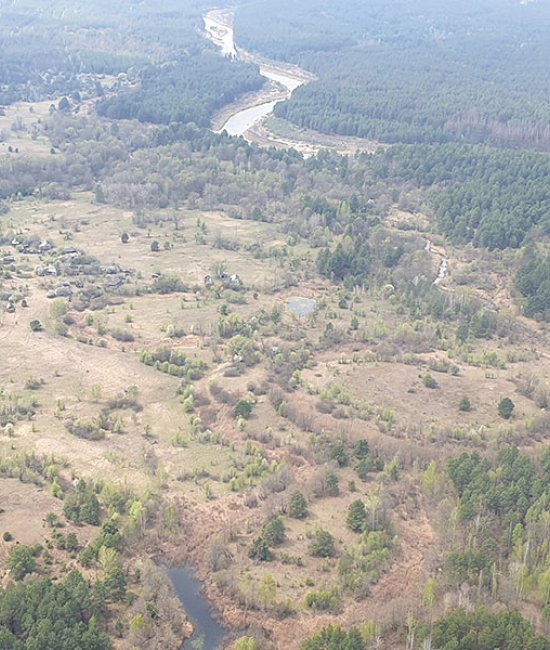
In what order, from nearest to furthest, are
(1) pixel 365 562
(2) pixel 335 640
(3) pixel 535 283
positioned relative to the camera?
(2) pixel 335 640, (1) pixel 365 562, (3) pixel 535 283

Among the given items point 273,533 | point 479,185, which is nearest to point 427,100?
point 479,185

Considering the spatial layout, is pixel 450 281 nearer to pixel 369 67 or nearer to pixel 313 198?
pixel 313 198

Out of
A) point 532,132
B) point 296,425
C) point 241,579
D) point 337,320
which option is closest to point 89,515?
point 241,579

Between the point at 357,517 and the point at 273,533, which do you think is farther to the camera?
the point at 357,517

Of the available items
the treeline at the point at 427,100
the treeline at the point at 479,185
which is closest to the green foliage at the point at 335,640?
the treeline at the point at 479,185

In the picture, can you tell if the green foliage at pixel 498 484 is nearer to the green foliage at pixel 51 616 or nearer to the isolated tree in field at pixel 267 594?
the isolated tree in field at pixel 267 594

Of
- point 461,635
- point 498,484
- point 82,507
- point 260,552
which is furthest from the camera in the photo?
point 498,484

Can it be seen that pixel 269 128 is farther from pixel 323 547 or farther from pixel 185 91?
pixel 323 547

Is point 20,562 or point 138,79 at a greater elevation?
point 138,79
